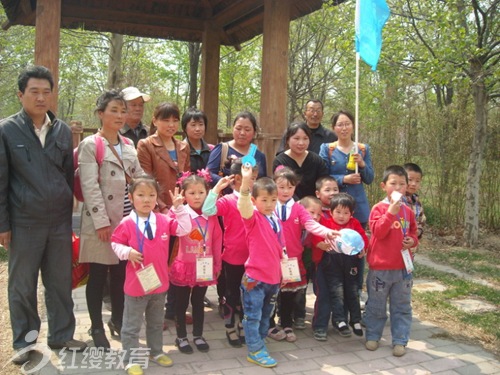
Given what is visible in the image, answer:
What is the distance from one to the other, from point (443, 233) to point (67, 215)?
745 centimetres

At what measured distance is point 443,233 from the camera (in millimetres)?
8812

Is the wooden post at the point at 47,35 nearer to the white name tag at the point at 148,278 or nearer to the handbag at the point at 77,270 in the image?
the handbag at the point at 77,270

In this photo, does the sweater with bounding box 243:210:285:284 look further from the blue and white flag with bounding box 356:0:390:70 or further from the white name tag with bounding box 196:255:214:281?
the blue and white flag with bounding box 356:0:390:70

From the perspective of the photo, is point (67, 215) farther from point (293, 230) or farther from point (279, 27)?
point (279, 27)

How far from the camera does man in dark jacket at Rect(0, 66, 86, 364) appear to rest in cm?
307

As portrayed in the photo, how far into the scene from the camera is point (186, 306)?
351 cm

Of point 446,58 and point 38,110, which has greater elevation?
point 446,58

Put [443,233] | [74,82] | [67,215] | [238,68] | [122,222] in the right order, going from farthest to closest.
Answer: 1. [74,82]
2. [238,68]
3. [443,233]
4. [67,215]
5. [122,222]

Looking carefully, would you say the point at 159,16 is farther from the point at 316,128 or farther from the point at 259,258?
the point at 259,258

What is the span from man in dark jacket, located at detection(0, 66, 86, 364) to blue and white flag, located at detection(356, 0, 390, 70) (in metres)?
2.57

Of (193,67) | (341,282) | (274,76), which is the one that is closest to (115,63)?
(193,67)

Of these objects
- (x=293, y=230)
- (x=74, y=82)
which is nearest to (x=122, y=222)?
(x=293, y=230)

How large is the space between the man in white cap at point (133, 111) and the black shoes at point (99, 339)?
1.73 metres

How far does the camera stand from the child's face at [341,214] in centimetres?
368
